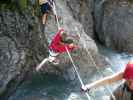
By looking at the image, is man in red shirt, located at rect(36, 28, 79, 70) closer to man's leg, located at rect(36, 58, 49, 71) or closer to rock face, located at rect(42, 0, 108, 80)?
man's leg, located at rect(36, 58, 49, 71)

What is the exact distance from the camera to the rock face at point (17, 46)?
352 inches

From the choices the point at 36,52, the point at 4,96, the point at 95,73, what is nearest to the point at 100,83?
the point at 4,96

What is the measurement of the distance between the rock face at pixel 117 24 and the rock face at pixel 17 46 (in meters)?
5.50

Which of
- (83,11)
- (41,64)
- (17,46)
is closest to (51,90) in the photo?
(41,64)

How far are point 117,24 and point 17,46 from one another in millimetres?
7009

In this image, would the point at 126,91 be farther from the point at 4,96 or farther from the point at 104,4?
the point at 104,4

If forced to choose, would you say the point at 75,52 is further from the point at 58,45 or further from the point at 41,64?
the point at 41,64

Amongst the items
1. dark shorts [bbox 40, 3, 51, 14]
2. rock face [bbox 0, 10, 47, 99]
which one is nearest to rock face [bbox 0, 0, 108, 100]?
rock face [bbox 0, 10, 47, 99]

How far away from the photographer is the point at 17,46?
31.1 feet

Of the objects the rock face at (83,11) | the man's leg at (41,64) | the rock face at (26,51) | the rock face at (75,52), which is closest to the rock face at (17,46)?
the rock face at (26,51)

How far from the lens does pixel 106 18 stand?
1558 cm

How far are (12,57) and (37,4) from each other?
271cm

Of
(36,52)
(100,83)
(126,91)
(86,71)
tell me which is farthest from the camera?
(86,71)

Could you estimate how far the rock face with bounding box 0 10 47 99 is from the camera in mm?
8932
